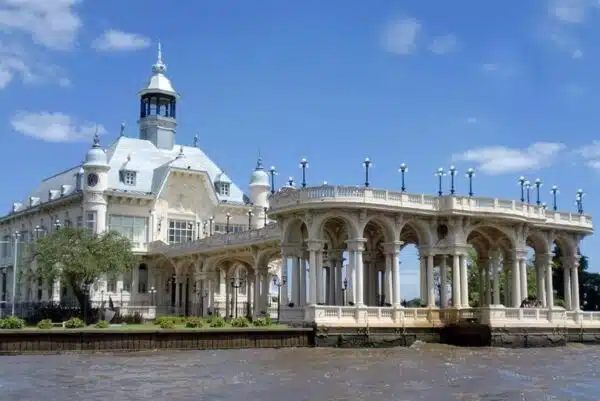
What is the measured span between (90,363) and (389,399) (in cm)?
1595

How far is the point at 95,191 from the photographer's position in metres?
74.7

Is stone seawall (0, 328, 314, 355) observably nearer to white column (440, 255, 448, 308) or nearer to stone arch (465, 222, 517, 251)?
white column (440, 255, 448, 308)

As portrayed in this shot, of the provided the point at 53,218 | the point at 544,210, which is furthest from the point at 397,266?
the point at 53,218

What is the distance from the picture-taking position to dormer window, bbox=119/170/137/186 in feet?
258

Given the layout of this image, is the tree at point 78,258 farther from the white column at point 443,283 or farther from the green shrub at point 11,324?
the white column at point 443,283

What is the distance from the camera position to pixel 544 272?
61.2m

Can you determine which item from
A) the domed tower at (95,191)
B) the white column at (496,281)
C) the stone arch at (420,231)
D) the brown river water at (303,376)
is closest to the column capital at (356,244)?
the stone arch at (420,231)

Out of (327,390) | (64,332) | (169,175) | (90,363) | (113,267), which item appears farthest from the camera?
(169,175)

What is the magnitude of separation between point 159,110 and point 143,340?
47.0 metres

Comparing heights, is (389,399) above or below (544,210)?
below

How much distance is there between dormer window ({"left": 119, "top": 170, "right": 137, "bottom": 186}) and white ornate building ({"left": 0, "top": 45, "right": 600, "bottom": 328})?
100mm

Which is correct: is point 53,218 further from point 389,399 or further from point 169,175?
point 389,399

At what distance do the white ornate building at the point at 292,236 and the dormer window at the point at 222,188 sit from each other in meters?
0.16

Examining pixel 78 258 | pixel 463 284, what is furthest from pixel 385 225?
pixel 78 258
